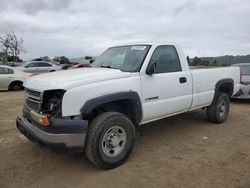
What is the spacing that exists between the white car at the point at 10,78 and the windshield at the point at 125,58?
928 cm

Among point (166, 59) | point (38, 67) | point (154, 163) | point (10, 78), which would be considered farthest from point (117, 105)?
point (38, 67)

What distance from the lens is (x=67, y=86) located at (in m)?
3.64

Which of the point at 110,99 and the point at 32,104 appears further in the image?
the point at 32,104

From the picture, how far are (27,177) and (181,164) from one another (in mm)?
2261

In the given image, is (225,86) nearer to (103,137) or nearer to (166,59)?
(166,59)

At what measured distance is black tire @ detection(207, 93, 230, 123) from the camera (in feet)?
21.1

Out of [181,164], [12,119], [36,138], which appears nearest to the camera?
[36,138]

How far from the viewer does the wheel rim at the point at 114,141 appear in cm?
401

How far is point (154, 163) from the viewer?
4262 mm

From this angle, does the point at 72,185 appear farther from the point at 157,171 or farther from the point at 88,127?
the point at 157,171

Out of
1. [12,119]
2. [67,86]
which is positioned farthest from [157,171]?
[12,119]

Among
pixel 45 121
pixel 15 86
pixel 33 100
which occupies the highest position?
pixel 33 100

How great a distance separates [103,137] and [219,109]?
12.1 ft

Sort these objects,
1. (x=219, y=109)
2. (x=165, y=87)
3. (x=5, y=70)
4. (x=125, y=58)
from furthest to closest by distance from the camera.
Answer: (x=5, y=70) < (x=219, y=109) < (x=125, y=58) < (x=165, y=87)
